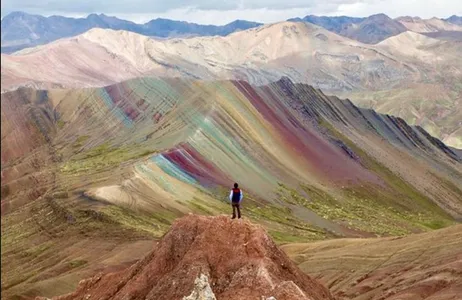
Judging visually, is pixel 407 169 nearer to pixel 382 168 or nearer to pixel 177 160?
pixel 382 168

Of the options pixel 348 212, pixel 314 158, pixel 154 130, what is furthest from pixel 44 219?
pixel 314 158

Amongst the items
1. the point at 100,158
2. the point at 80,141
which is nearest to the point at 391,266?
the point at 100,158

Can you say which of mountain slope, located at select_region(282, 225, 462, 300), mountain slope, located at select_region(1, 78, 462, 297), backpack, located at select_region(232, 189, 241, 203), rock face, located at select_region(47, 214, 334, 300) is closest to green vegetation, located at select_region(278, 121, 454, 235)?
mountain slope, located at select_region(1, 78, 462, 297)

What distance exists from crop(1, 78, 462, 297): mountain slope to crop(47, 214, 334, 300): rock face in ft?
101

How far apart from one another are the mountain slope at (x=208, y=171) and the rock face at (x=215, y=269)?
101 ft

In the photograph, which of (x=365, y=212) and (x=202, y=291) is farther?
(x=365, y=212)

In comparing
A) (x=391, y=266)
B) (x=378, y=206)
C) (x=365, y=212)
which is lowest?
(x=391, y=266)

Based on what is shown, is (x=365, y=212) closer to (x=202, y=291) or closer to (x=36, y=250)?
(x=36, y=250)

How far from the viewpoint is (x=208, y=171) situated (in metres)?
111

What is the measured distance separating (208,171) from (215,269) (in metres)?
81.4

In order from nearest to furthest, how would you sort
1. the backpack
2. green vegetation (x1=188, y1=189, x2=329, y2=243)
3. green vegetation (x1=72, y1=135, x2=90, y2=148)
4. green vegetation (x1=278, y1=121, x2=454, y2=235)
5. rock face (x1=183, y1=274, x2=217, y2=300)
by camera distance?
1. rock face (x1=183, y1=274, x2=217, y2=300)
2. the backpack
3. green vegetation (x1=188, y1=189, x2=329, y2=243)
4. green vegetation (x1=278, y1=121, x2=454, y2=235)
5. green vegetation (x1=72, y1=135, x2=90, y2=148)

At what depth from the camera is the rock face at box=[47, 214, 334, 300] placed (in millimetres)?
28219

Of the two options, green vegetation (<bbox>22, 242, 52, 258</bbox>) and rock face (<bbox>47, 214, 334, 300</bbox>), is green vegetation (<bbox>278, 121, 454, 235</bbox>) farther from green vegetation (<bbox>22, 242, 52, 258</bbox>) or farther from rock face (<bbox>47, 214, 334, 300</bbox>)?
rock face (<bbox>47, 214, 334, 300</bbox>)

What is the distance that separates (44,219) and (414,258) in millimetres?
53422
